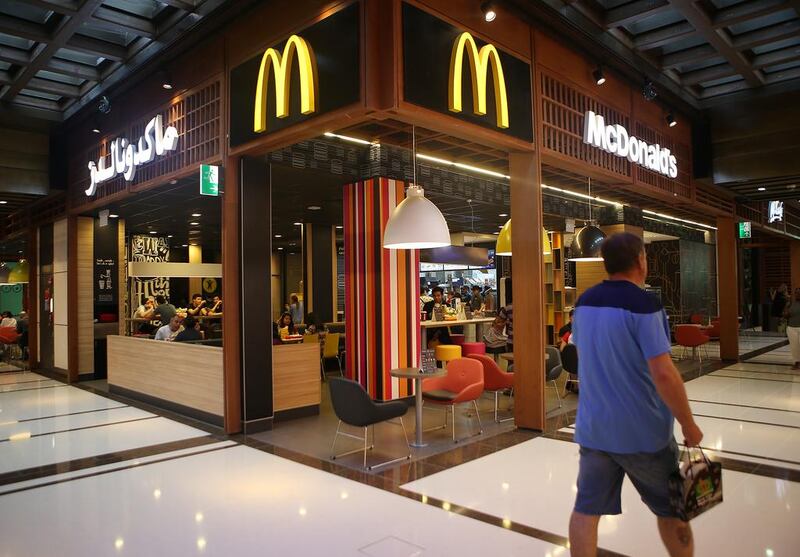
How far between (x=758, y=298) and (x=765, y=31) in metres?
18.5

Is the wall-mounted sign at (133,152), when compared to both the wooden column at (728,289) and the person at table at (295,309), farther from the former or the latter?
the wooden column at (728,289)

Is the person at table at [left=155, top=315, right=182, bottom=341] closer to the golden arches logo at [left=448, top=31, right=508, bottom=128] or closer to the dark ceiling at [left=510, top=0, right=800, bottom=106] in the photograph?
the golden arches logo at [left=448, top=31, right=508, bottom=128]

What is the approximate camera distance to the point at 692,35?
22.7 ft

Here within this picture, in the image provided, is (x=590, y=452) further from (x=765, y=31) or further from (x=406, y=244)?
(x=765, y=31)

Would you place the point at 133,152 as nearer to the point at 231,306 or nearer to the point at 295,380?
the point at 231,306

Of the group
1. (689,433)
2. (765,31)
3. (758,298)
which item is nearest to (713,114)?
(765,31)

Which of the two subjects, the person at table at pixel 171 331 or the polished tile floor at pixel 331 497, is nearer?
the polished tile floor at pixel 331 497

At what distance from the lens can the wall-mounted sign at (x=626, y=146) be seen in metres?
6.84

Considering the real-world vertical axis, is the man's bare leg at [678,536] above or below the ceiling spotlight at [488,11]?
below

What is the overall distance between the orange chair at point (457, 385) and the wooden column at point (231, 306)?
2083 mm

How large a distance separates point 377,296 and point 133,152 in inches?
153

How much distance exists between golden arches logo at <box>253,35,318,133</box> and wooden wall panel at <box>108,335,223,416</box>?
9.07ft

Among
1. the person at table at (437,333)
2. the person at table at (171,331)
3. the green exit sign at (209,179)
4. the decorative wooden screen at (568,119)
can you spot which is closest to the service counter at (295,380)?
the green exit sign at (209,179)

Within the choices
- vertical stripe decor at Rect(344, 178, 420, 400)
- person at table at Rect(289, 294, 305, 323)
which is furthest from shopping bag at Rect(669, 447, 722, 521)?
person at table at Rect(289, 294, 305, 323)
